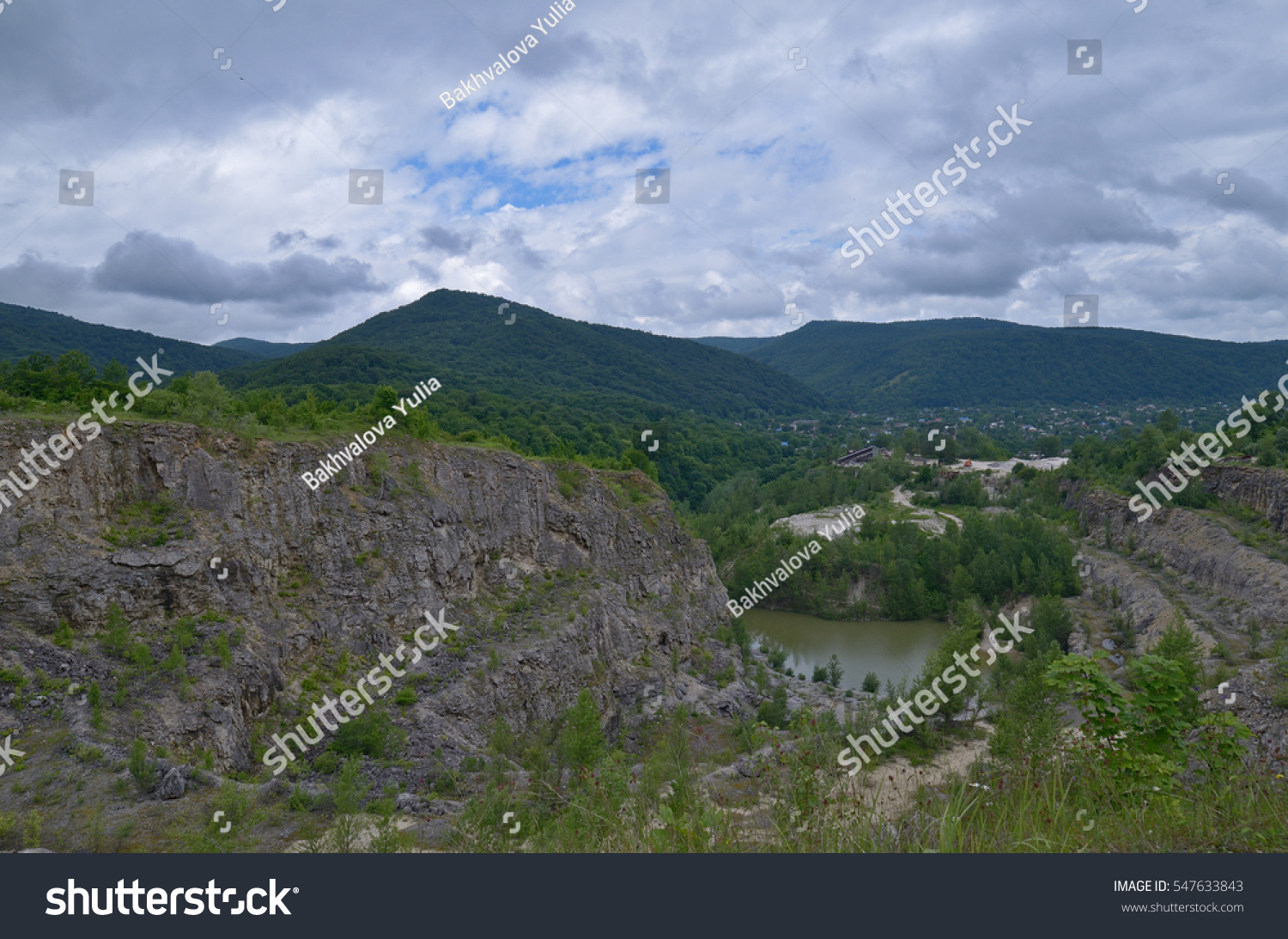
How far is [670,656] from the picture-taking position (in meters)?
32.3

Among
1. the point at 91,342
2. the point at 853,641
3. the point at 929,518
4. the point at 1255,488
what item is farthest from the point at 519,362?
the point at 1255,488

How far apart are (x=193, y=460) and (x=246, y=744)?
7420 millimetres

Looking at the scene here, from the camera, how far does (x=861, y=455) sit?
109 m

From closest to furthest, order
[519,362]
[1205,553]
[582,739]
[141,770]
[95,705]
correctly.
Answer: [141,770] < [95,705] < [582,739] < [1205,553] < [519,362]

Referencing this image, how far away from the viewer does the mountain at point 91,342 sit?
6838cm

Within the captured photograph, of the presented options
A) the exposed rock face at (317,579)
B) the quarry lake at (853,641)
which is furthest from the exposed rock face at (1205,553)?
the exposed rock face at (317,579)

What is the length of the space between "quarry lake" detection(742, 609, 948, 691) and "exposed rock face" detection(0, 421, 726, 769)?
1399 cm

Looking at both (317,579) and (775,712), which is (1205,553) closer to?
(775,712)

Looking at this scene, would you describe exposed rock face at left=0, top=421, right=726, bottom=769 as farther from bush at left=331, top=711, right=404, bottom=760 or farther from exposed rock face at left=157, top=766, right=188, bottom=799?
exposed rock face at left=157, top=766, right=188, bottom=799

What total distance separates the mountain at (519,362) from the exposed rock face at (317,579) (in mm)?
41884

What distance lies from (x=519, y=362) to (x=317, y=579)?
10127 centimetres

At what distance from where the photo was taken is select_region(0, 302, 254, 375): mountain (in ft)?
224

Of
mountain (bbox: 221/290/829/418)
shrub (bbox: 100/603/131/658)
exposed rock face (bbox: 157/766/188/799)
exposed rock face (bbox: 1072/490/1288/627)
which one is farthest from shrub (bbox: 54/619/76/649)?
mountain (bbox: 221/290/829/418)

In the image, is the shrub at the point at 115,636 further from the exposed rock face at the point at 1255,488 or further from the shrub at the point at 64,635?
the exposed rock face at the point at 1255,488
